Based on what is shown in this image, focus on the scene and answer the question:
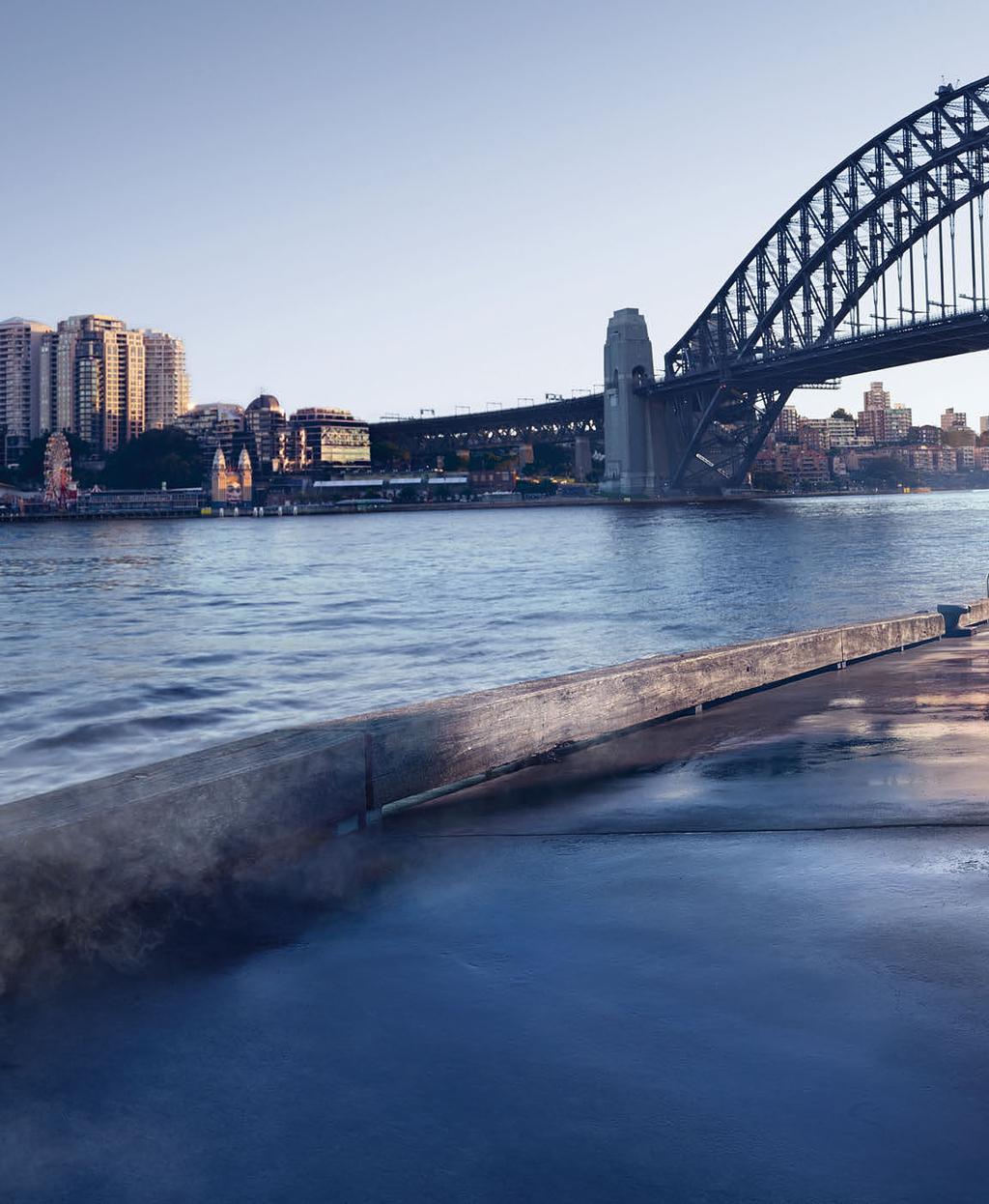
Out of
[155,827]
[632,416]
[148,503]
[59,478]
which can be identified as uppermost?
[632,416]

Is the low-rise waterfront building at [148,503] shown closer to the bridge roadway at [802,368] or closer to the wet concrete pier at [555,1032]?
the bridge roadway at [802,368]

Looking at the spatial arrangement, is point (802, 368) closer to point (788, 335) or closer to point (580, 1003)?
point (788, 335)

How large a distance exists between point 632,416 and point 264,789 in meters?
128

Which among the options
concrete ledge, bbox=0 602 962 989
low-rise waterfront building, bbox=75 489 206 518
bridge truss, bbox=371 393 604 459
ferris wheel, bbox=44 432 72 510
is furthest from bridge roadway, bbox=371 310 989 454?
concrete ledge, bbox=0 602 962 989

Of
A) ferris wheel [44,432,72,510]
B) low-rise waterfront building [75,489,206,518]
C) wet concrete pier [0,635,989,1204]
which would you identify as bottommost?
wet concrete pier [0,635,989,1204]

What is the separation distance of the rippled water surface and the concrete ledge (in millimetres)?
4932

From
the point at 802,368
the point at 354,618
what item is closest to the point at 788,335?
the point at 802,368

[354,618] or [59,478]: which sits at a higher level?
[59,478]

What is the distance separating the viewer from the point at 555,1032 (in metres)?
3.34

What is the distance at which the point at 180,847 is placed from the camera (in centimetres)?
469

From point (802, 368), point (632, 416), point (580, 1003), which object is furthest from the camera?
point (632, 416)

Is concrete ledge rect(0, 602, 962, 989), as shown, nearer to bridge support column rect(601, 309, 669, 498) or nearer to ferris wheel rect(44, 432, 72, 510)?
bridge support column rect(601, 309, 669, 498)

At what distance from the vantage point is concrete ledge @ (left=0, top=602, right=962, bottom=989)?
4184 mm

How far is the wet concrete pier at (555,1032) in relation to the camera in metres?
2.71
